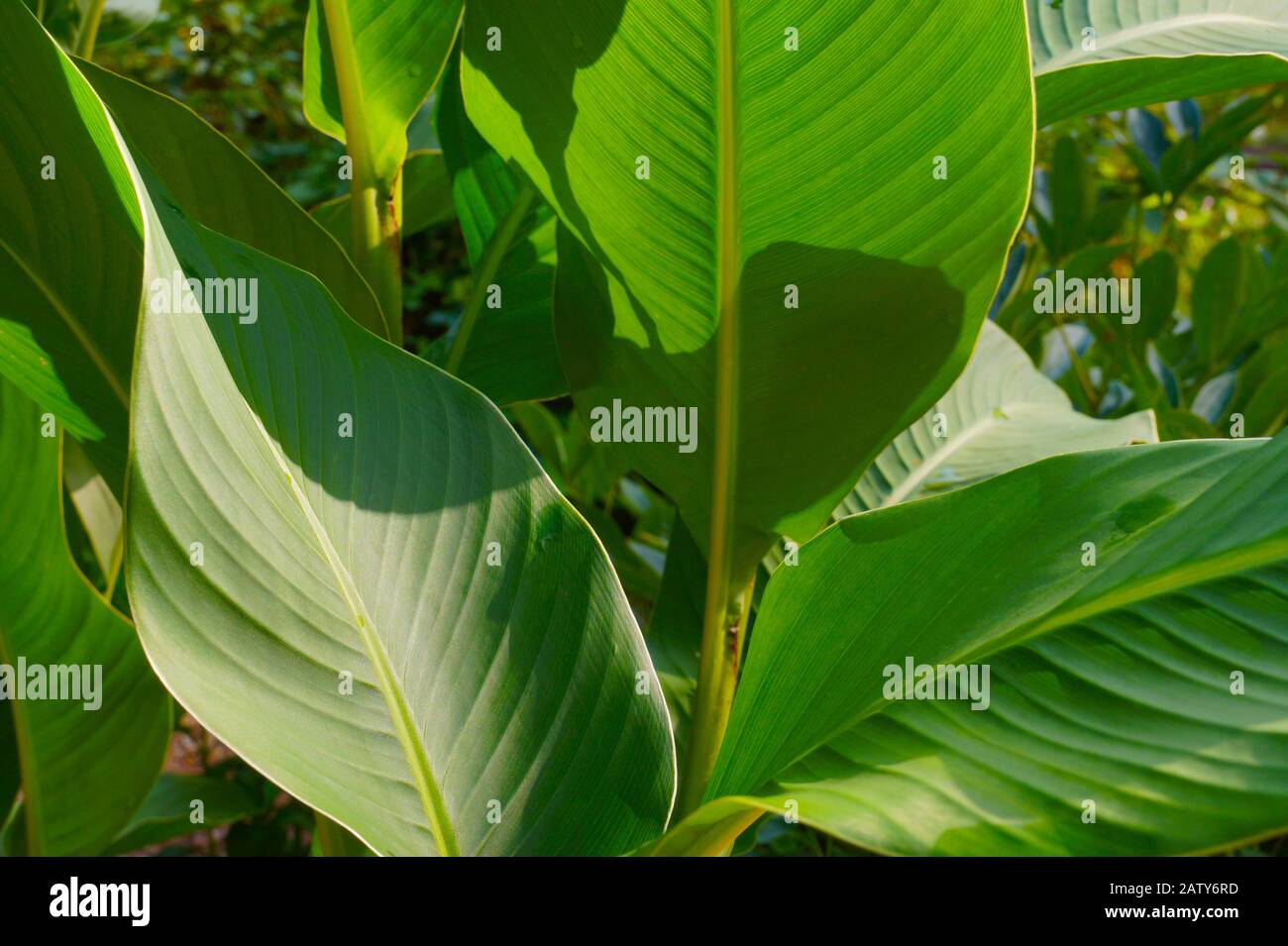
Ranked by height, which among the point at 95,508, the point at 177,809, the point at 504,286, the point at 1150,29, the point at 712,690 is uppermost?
the point at 1150,29

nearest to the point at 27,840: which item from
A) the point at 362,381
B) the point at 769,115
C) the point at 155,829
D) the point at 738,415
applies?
the point at 155,829

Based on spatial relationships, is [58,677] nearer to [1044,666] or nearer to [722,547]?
[722,547]

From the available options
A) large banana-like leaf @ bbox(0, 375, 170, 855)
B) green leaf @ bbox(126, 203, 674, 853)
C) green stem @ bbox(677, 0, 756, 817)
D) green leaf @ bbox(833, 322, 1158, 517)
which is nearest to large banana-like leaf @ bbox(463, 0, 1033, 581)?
green stem @ bbox(677, 0, 756, 817)

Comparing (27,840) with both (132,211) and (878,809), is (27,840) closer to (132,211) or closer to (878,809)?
(132,211)

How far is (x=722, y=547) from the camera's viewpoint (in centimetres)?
57

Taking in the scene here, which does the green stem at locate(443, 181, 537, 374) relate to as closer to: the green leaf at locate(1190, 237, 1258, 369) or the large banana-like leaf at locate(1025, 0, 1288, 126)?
the large banana-like leaf at locate(1025, 0, 1288, 126)

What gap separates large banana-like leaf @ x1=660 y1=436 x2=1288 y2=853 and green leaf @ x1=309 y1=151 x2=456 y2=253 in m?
0.47

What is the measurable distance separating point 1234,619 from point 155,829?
860 millimetres

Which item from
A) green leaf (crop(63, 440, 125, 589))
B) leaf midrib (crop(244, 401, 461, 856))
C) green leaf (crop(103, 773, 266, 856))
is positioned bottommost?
green leaf (crop(103, 773, 266, 856))

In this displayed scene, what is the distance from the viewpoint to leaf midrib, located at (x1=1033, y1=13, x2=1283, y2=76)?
0.59 metres

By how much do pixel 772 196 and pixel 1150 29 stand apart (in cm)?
32

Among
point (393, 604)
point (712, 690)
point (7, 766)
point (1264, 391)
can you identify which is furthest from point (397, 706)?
point (1264, 391)

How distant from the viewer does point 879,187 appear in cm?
46

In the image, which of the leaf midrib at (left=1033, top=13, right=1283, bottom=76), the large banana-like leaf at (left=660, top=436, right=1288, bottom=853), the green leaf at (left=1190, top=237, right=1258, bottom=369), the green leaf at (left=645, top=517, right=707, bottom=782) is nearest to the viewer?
the large banana-like leaf at (left=660, top=436, right=1288, bottom=853)
